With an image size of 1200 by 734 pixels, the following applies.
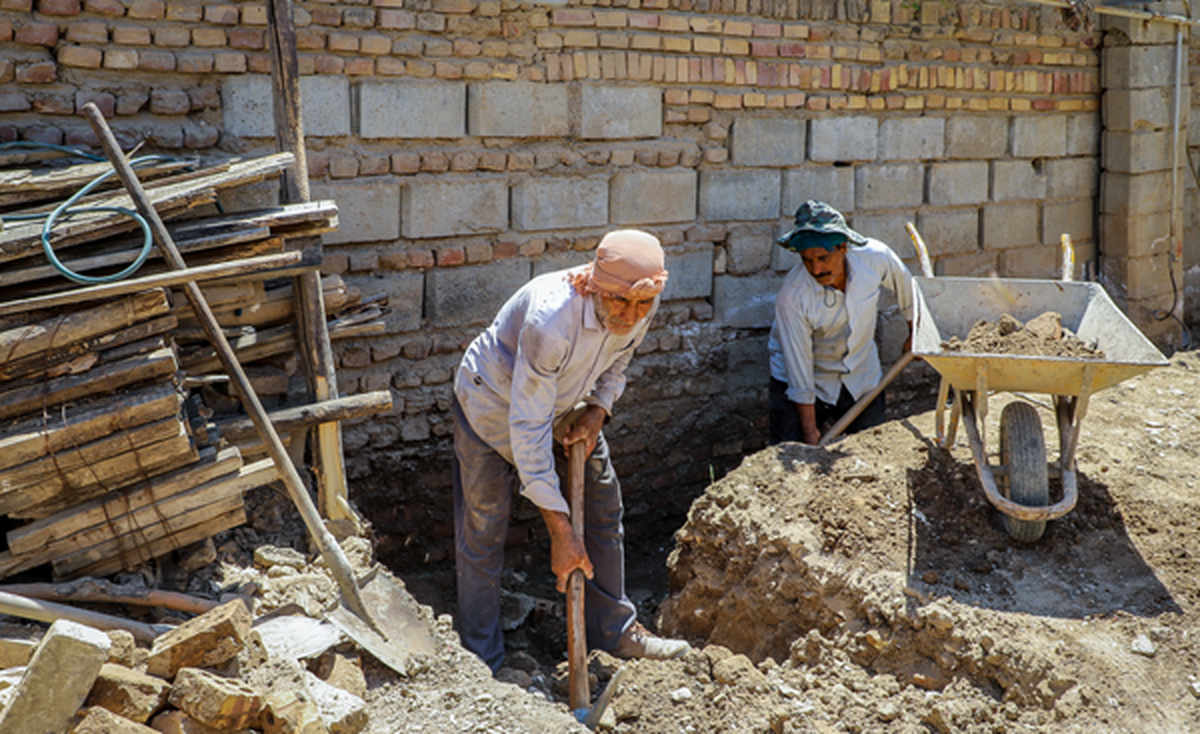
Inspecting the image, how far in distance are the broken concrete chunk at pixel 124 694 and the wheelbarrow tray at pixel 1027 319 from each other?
2959 millimetres

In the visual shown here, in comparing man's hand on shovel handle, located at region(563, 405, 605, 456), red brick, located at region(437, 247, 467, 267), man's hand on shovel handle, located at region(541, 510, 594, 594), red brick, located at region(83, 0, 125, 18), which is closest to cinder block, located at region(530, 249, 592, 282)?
red brick, located at region(437, 247, 467, 267)

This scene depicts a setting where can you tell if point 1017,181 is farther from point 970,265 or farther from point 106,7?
point 106,7

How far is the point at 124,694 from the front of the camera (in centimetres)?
238

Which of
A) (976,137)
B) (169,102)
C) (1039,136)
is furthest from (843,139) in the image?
A: (169,102)

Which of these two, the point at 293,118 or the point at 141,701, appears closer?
the point at 141,701

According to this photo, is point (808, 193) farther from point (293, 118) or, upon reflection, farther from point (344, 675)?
point (344, 675)

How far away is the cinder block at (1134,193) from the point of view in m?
7.23

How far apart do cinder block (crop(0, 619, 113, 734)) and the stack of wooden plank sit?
831 millimetres

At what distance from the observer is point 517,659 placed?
3973 mm

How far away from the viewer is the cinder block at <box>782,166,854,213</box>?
577 cm

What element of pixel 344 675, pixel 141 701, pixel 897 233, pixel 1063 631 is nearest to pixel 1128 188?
pixel 897 233

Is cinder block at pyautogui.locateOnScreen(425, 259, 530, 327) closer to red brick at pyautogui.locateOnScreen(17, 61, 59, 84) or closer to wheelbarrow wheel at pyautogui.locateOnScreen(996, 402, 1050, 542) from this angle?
red brick at pyautogui.locateOnScreen(17, 61, 59, 84)

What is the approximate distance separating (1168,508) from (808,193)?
259 centimetres

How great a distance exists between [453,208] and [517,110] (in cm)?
57
